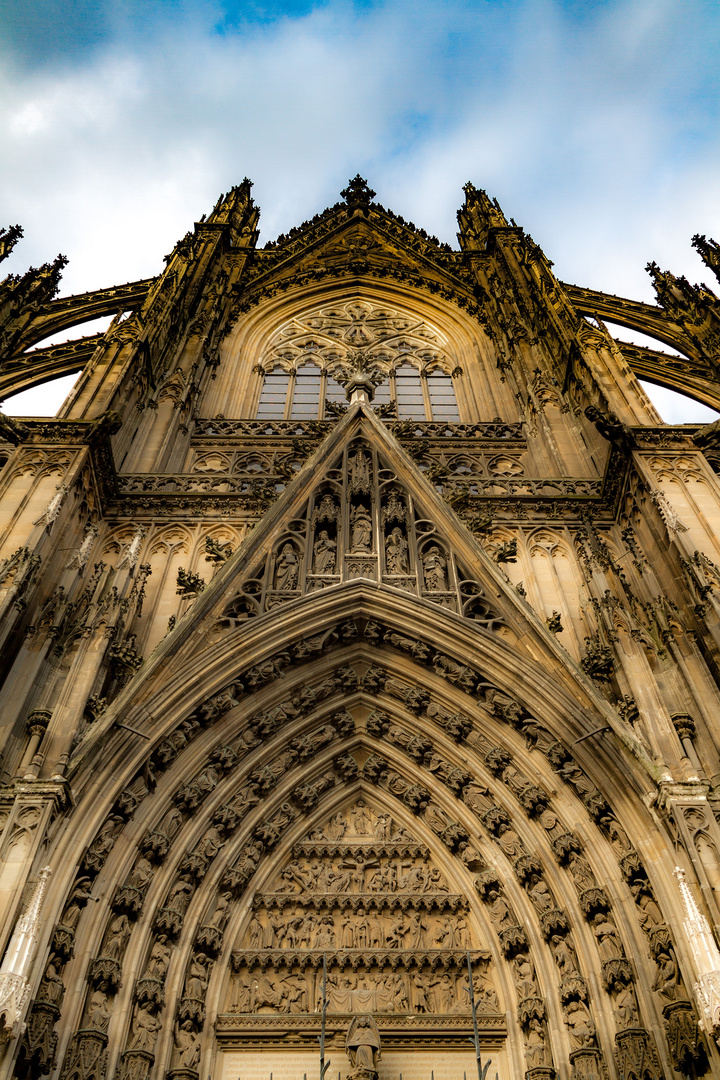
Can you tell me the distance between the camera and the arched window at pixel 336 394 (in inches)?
645

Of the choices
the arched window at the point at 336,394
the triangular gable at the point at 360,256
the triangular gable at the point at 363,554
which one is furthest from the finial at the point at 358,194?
the triangular gable at the point at 363,554

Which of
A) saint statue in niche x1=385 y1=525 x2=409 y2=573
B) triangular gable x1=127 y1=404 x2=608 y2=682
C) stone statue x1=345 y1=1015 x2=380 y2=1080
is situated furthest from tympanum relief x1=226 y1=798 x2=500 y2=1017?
saint statue in niche x1=385 y1=525 x2=409 y2=573

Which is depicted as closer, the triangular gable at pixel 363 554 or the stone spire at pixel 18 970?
the stone spire at pixel 18 970

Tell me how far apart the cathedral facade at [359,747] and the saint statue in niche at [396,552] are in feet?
0.21

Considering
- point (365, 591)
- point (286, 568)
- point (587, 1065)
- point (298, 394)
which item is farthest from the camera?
point (298, 394)

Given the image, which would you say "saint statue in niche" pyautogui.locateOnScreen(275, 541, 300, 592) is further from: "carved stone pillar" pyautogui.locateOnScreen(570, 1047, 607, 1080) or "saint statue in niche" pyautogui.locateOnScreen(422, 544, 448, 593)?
"carved stone pillar" pyautogui.locateOnScreen(570, 1047, 607, 1080)

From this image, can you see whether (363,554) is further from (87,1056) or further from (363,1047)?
(87,1056)

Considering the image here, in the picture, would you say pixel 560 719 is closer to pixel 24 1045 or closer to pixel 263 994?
pixel 263 994

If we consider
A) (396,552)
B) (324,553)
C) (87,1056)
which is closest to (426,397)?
(396,552)

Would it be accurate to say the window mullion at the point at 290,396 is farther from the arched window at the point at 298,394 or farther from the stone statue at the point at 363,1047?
the stone statue at the point at 363,1047

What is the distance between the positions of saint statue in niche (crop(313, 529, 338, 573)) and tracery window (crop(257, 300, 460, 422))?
5010 mm

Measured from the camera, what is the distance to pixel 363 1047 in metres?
7.28

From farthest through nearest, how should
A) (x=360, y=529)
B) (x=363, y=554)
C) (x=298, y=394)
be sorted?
(x=298, y=394) < (x=360, y=529) < (x=363, y=554)

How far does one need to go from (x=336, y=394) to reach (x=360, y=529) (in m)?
6.91
